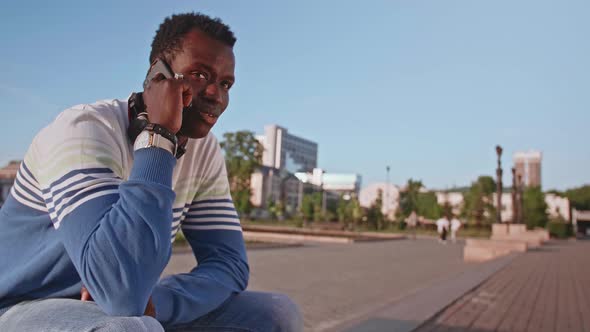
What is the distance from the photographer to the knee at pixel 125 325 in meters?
1.06

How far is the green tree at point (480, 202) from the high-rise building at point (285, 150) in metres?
61.6

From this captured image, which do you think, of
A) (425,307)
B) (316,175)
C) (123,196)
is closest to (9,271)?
(123,196)

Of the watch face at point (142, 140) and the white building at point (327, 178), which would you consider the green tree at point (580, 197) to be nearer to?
the white building at point (327, 178)

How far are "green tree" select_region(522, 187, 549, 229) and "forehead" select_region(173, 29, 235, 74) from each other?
61.6m

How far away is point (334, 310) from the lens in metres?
5.48

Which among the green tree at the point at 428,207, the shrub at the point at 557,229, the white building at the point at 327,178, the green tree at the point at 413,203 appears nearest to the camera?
the white building at the point at 327,178

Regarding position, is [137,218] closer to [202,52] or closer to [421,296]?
[202,52]

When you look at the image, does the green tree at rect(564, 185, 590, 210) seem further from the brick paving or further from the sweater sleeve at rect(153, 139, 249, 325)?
the sweater sleeve at rect(153, 139, 249, 325)

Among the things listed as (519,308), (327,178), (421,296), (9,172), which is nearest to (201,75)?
(327,178)

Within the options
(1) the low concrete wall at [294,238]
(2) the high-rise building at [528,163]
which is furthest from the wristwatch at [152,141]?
(2) the high-rise building at [528,163]

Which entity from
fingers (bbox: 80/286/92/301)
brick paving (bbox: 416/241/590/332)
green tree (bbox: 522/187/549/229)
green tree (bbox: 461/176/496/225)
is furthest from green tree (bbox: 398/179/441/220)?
fingers (bbox: 80/286/92/301)

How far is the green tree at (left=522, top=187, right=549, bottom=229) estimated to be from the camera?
5788 centimetres

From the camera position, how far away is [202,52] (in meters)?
1.59

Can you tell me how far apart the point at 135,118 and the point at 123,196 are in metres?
0.34
